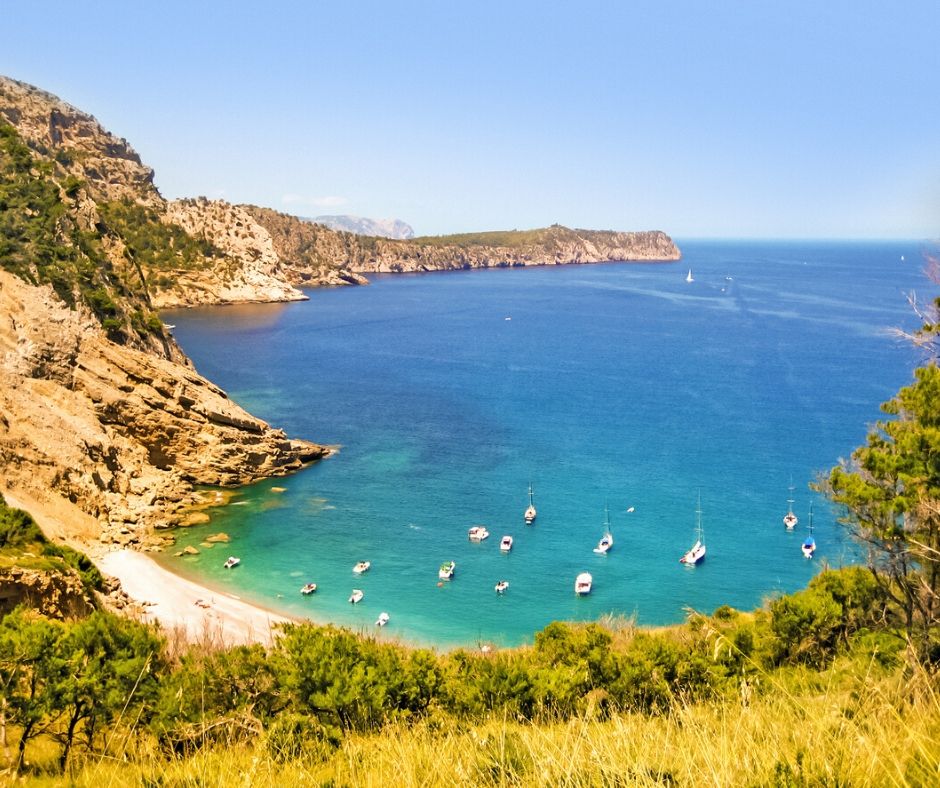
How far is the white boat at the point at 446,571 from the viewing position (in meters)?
33.0

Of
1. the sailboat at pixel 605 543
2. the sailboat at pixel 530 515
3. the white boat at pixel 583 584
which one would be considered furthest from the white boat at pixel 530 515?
the white boat at pixel 583 584

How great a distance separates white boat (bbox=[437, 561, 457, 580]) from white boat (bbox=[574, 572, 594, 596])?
5703 millimetres

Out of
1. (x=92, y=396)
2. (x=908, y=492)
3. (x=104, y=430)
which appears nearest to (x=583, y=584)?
(x=908, y=492)

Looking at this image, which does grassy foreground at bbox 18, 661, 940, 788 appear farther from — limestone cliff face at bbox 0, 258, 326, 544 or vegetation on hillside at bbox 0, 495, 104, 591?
limestone cliff face at bbox 0, 258, 326, 544

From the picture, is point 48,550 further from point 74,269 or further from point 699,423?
point 699,423

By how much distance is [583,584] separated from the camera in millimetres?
31688

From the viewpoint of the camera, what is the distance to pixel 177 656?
58.5ft

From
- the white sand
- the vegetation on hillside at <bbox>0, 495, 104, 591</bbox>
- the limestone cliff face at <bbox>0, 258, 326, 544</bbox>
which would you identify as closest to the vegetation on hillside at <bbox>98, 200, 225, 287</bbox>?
the limestone cliff face at <bbox>0, 258, 326, 544</bbox>

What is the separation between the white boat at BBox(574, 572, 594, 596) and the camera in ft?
104

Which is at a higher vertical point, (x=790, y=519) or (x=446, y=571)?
(x=790, y=519)

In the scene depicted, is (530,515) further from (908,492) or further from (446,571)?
(908,492)

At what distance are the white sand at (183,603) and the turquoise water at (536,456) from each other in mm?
1381

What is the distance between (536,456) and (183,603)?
972 inches

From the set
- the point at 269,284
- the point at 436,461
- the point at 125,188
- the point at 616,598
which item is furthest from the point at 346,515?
the point at 125,188
